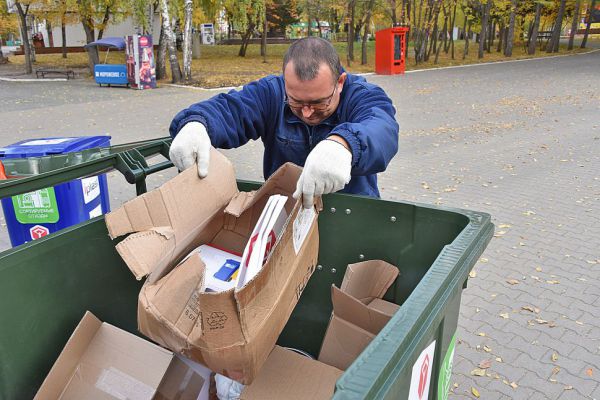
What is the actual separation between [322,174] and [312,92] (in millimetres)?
506

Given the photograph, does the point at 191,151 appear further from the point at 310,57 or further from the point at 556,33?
the point at 556,33

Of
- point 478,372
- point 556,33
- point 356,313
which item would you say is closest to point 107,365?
point 356,313

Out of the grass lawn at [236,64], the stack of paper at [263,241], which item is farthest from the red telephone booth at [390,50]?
the stack of paper at [263,241]

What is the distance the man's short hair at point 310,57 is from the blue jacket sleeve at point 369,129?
191mm

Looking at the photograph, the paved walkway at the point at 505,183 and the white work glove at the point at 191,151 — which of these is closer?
the white work glove at the point at 191,151

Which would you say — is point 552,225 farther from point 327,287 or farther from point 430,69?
point 430,69

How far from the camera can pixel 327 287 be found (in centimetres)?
222

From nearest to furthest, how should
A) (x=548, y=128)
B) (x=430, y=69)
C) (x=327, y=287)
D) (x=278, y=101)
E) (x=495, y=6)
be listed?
1. (x=327, y=287)
2. (x=278, y=101)
3. (x=548, y=128)
4. (x=430, y=69)
5. (x=495, y=6)

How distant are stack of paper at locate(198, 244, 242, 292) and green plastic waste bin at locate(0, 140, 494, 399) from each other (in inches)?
13.4

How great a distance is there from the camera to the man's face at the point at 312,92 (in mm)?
1977

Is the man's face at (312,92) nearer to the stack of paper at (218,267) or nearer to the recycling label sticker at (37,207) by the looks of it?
the stack of paper at (218,267)

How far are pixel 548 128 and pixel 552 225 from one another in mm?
5146

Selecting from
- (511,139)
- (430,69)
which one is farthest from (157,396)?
(430,69)

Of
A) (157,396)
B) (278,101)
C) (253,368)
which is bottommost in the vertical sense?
(157,396)
